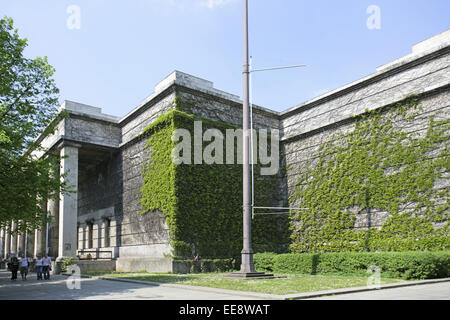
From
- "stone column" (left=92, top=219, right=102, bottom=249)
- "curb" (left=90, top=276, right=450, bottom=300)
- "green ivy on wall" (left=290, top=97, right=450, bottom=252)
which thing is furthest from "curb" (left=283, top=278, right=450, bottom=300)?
"stone column" (left=92, top=219, right=102, bottom=249)

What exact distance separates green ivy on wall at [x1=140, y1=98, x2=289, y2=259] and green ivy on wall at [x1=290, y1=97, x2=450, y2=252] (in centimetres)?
297

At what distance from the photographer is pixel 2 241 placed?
5903 centimetres

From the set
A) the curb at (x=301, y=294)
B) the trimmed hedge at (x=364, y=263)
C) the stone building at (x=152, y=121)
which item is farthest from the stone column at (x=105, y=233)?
the curb at (x=301, y=294)

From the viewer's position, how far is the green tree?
14.8m

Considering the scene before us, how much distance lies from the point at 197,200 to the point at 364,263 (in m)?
9.57

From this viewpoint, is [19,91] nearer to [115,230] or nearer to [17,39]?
[17,39]

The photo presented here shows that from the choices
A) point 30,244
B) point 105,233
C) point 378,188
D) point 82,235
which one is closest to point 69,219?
point 105,233

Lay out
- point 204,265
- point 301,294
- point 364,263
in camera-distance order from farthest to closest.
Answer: point 204,265 < point 364,263 < point 301,294

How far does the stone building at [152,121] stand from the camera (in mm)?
19969

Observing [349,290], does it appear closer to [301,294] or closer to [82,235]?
[301,294]

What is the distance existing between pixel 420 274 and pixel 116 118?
73.8 ft

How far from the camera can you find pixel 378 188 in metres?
20.2

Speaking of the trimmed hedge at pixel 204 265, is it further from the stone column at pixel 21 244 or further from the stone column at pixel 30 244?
the stone column at pixel 21 244
